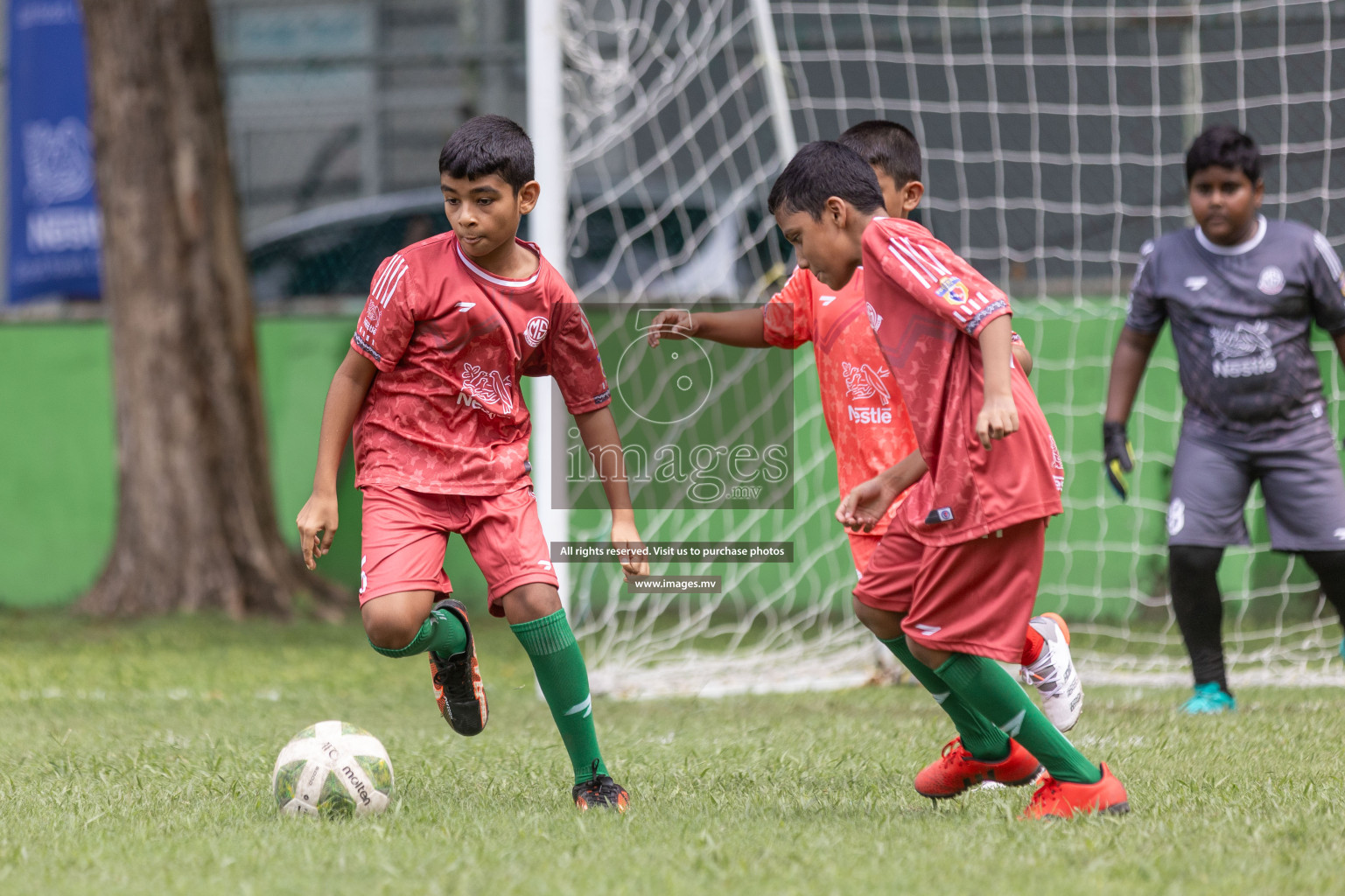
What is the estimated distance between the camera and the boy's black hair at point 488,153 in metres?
3.30

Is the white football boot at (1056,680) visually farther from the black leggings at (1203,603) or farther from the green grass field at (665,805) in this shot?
the black leggings at (1203,603)

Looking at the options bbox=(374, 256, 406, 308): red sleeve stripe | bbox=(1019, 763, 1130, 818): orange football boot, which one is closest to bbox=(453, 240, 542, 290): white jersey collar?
bbox=(374, 256, 406, 308): red sleeve stripe

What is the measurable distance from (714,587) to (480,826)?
435cm

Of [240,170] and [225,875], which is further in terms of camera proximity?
[240,170]

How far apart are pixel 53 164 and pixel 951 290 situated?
809 cm

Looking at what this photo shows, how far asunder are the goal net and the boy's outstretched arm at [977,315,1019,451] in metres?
3.39

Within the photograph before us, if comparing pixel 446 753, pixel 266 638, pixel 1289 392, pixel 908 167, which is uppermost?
pixel 908 167

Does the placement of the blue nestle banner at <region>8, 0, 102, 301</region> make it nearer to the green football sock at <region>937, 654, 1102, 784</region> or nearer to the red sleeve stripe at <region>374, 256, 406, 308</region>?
the red sleeve stripe at <region>374, 256, 406, 308</region>

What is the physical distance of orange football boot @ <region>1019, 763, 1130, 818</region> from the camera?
298cm

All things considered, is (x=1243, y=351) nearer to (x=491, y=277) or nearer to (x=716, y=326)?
(x=716, y=326)

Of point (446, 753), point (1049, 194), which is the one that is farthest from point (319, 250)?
point (446, 753)

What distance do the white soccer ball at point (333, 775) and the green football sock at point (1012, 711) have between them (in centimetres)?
127

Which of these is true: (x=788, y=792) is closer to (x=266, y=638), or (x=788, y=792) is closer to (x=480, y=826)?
(x=480, y=826)

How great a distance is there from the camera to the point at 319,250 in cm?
992
